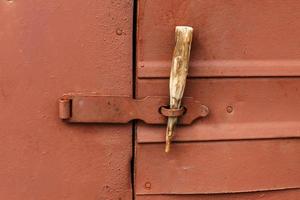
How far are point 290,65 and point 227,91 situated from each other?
189 mm

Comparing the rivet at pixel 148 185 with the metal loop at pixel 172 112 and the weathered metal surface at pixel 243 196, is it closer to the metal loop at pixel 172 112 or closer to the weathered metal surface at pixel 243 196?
the weathered metal surface at pixel 243 196

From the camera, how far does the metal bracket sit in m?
1.13

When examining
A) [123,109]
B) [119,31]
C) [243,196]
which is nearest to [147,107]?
[123,109]

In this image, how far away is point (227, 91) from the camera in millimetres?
1172

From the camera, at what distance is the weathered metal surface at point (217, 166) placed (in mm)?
1183

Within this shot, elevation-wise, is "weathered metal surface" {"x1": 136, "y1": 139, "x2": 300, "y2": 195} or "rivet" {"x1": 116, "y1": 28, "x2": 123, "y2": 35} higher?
"rivet" {"x1": 116, "y1": 28, "x2": 123, "y2": 35}

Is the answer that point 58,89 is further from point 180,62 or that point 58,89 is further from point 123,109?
point 180,62

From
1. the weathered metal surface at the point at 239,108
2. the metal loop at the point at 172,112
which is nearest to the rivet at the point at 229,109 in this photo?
the weathered metal surface at the point at 239,108

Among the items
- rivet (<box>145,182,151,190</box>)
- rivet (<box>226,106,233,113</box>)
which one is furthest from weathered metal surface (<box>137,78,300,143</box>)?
rivet (<box>145,182,151,190</box>)

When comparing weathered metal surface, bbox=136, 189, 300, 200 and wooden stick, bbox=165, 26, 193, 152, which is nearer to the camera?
wooden stick, bbox=165, 26, 193, 152

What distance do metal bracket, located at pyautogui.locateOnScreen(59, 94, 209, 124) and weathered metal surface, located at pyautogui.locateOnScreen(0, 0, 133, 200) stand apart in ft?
0.08

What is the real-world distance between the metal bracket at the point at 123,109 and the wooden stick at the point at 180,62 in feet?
0.14

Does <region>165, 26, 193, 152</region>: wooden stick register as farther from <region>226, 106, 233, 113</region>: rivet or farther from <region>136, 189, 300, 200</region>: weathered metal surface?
<region>136, 189, 300, 200</region>: weathered metal surface

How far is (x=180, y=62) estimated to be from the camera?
1.10 meters
